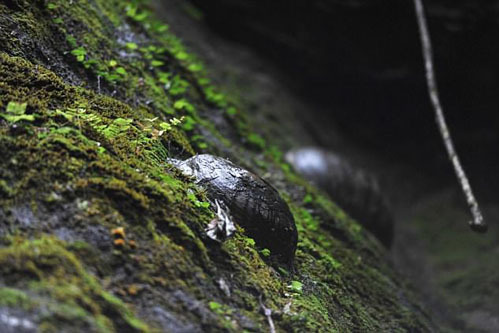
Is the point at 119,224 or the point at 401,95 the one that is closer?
the point at 119,224

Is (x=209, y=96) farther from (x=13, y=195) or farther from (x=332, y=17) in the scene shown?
(x=13, y=195)

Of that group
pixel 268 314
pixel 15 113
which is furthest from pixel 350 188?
pixel 15 113

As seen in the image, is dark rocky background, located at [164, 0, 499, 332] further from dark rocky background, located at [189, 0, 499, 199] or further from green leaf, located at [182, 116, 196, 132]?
green leaf, located at [182, 116, 196, 132]

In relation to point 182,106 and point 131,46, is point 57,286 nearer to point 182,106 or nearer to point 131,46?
point 182,106

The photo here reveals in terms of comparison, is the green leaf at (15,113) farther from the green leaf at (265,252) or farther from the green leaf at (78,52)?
the green leaf at (265,252)

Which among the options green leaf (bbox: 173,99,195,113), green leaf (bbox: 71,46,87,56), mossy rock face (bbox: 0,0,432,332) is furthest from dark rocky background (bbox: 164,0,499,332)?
green leaf (bbox: 71,46,87,56)

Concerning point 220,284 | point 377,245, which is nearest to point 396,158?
point 377,245
